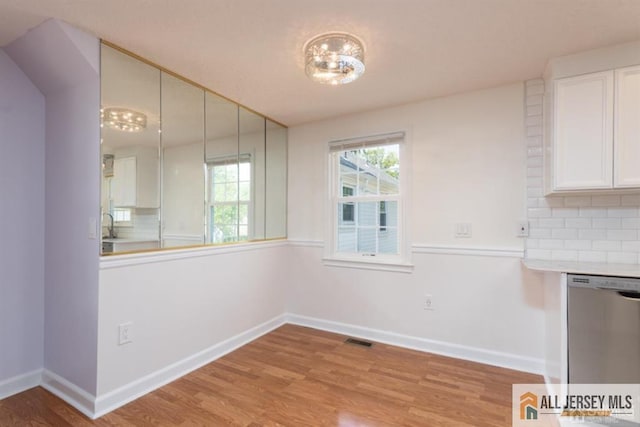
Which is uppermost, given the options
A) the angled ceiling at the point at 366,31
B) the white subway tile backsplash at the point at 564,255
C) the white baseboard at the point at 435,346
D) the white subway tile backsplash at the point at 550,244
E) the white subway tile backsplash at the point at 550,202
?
the angled ceiling at the point at 366,31

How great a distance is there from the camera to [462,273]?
271cm

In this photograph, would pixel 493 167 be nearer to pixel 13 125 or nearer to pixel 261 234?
pixel 261 234

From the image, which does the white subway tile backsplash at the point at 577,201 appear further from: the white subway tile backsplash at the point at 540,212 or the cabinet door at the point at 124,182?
the cabinet door at the point at 124,182

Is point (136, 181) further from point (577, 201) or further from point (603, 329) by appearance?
point (577, 201)

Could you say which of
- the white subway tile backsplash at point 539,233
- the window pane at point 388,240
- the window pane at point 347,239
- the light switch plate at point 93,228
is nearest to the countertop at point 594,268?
the white subway tile backsplash at point 539,233

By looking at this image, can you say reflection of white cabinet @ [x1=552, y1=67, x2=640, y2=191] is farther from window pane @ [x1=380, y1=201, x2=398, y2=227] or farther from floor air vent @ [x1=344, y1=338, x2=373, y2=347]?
floor air vent @ [x1=344, y1=338, x2=373, y2=347]

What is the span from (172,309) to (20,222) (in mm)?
1237

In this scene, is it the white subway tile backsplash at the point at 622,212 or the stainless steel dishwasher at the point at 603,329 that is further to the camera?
the white subway tile backsplash at the point at 622,212

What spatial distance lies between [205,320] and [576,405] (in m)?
2.68

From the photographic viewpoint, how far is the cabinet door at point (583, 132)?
6.51 feet

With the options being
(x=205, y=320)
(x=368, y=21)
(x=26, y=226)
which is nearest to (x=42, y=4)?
(x=26, y=226)

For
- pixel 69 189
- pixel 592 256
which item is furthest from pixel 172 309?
pixel 592 256

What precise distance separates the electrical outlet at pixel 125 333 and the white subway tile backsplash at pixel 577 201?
333 centimetres

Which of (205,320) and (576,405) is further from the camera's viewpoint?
(205,320)
